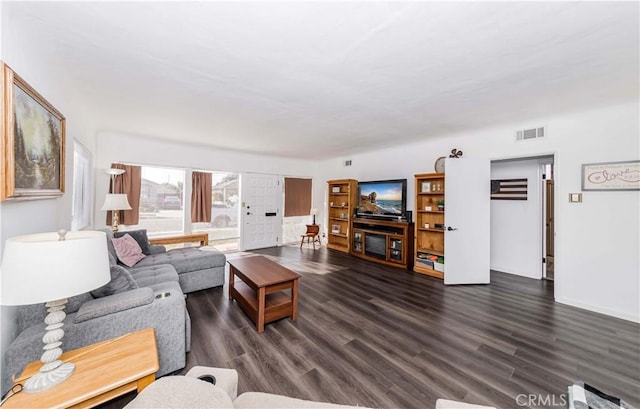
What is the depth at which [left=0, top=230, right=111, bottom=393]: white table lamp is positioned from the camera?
1.02m

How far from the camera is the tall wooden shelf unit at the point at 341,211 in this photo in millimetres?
6004

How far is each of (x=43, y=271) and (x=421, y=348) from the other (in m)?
2.63

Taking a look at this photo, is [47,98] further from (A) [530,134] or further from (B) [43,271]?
(A) [530,134]

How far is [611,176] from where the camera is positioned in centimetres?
287

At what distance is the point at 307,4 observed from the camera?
1396 mm

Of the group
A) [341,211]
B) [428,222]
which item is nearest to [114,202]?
[341,211]

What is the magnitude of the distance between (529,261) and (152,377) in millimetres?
5499

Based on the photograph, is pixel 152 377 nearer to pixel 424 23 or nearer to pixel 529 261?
pixel 424 23

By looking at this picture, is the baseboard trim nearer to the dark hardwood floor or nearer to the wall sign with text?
the dark hardwood floor

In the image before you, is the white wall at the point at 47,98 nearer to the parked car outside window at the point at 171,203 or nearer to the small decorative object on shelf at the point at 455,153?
the parked car outside window at the point at 171,203

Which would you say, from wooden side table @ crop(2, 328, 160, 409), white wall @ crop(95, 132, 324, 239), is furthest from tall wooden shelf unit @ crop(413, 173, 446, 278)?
wooden side table @ crop(2, 328, 160, 409)

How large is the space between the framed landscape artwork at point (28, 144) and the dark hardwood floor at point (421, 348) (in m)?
1.70

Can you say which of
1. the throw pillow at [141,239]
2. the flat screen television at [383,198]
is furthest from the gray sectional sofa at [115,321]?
the flat screen television at [383,198]

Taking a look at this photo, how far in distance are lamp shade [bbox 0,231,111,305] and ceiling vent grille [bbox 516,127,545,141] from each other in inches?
194
